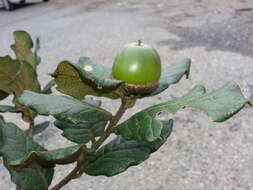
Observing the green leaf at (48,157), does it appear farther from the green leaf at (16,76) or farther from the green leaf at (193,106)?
the green leaf at (16,76)

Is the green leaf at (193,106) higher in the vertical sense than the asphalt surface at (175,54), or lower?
higher

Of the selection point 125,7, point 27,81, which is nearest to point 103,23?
point 125,7

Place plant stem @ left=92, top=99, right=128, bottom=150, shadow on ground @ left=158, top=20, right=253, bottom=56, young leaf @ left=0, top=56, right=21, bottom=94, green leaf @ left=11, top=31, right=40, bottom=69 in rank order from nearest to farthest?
1. plant stem @ left=92, top=99, right=128, bottom=150
2. young leaf @ left=0, top=56, right=21, bottom=94
3. green leaf @ left=11, top=31, right=40, bottom=69
4. shadow on ground @ left=158, top=20, right=253, bottom=56

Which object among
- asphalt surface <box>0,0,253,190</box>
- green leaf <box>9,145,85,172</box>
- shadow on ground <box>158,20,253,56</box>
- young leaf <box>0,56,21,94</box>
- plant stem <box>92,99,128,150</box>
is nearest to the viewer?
green leaf <box>9,145,85,172</box>

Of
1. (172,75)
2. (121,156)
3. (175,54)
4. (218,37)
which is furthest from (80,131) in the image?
(218,37)

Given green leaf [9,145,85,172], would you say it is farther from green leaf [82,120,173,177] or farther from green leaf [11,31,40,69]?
green leaf [11,31,40,69]

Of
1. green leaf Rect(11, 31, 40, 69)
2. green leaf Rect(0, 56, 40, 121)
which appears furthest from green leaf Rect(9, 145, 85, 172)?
green leaf Rect(11, 31, 40, 69)

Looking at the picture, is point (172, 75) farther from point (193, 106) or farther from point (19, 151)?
point (19, 151)

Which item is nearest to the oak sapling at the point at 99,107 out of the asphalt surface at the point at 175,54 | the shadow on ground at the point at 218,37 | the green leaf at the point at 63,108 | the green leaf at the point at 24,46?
the green leaf at the point at 63,108
